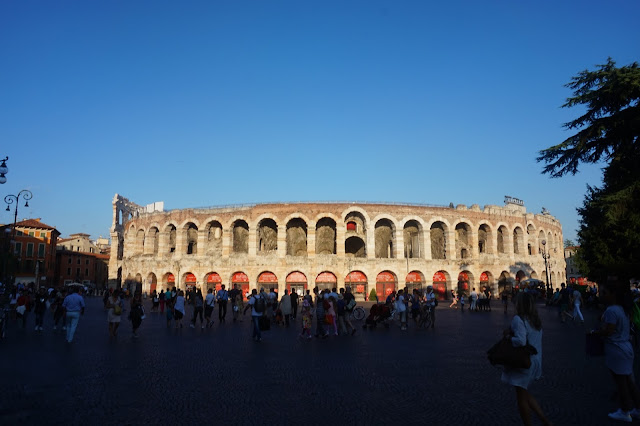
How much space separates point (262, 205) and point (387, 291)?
14526 millimetres

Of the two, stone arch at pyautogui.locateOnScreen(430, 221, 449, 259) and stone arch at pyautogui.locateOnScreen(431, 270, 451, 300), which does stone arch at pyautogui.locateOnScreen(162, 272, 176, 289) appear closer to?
stone arch at pyautogui.locateOnScreen(431, 270, 451, 300)

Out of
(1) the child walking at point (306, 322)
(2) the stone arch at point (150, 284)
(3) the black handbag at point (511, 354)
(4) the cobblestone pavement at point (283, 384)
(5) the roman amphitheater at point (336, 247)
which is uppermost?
(5) the roman amphitheater at point (336, 247)

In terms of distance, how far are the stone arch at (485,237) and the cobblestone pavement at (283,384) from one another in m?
34.2

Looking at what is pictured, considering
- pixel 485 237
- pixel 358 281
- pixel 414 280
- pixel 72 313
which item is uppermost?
pixel 485 237

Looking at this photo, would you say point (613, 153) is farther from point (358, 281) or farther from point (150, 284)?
Answer: point (150, 284)

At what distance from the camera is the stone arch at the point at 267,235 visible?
44369 mm

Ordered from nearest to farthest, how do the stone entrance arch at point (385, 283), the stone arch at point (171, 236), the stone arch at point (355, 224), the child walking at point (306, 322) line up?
the child walking at point (306, 322), the stone entrance arch at point (385, 283), the stone arch at point (355, 224), the stone arch at point (171, 236)

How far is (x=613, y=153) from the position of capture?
2191cm

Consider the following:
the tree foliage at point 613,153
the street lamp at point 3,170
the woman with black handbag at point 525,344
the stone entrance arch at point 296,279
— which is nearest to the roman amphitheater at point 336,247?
the stone entrance arch at point 296,279

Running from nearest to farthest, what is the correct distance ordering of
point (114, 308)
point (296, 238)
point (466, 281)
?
1. point (114, 308)
2. point (466, 281)
3. point (296, 238)

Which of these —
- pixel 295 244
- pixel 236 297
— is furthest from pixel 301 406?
pixel 295 244

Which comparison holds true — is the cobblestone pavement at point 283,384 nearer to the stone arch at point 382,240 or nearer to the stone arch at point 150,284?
the stone arch at point 382,240

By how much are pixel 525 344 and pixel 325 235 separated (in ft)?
133

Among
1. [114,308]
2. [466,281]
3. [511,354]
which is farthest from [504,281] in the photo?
[511,354]
